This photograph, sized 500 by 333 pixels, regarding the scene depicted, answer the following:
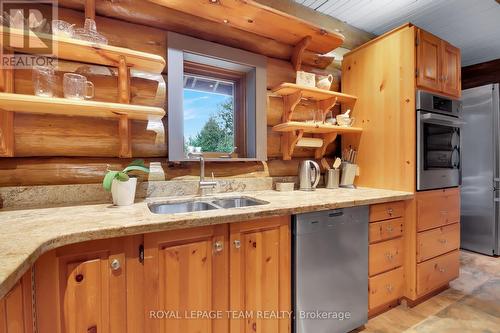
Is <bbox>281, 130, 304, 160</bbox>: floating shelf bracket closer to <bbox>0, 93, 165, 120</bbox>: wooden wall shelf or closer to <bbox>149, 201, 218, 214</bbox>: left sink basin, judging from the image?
<bbox>149, 201, 218, 214</bbox>: left sink basin

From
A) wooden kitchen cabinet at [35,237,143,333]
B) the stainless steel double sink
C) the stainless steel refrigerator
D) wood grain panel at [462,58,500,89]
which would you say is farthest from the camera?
wood grain panel at [462,58,500,89]

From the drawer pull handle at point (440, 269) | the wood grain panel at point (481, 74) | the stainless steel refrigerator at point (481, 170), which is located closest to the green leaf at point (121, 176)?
the drawer pull handle at point (440, 269)

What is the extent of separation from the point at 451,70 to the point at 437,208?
118cm

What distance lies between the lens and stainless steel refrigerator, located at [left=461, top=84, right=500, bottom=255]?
8.90 ft

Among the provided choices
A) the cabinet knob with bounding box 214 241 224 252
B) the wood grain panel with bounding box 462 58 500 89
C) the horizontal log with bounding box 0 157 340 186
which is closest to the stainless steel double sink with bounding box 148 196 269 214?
the horizontal log with bounding box 0 157 340 186

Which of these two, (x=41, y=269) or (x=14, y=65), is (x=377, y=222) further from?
(x=14, y=65)

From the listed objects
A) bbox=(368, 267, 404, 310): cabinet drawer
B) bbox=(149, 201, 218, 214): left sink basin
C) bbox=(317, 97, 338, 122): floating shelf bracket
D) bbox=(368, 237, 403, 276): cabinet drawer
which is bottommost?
bbox=(368, 267, 404, 310): cabinet drawer

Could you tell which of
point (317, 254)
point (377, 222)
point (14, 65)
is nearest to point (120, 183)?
point (14, 65)

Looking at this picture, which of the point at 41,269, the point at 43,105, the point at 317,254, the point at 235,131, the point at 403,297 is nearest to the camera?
the point at 41,269

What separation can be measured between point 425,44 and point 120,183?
234 centimetres

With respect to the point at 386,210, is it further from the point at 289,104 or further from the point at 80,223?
the point at 80,223

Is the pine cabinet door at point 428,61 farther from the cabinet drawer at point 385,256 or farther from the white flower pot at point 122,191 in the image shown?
the white flower pot at point 122,191

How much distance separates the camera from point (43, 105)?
115cm

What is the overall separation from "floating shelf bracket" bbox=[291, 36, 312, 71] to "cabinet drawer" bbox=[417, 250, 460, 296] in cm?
181
